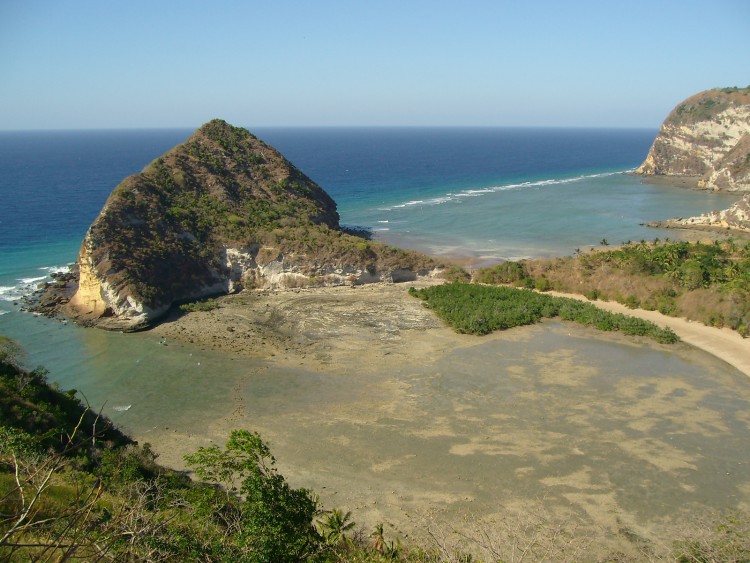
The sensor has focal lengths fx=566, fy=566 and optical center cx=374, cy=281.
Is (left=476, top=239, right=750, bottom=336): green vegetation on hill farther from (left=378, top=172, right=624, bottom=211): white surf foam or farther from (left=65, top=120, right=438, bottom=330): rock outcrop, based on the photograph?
(left=378, top=172, right=624, bottom=211): white surf foam

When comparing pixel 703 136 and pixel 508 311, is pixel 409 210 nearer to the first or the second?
pixel 508 311

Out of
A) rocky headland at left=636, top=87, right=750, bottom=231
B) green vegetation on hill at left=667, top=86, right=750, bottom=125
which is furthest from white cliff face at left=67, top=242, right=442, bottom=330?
green vegetation on hill at left=667, top=86, right=750, bottom=125

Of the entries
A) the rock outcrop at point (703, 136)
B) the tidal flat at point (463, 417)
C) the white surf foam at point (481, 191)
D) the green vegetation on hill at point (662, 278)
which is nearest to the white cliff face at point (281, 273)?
the tidal flat at point (463, 417)

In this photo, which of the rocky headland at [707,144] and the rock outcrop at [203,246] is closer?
the rock outcrop at [203,246]

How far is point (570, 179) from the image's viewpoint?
4515 inches

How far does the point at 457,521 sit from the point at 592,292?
96.1ft

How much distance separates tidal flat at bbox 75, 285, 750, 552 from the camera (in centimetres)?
2038

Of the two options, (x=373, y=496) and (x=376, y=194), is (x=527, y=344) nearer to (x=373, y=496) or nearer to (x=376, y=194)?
(x=373, y=496)

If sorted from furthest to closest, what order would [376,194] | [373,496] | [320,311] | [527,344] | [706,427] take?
1. [376,194]
2. [320,311]
3. [527,344]
4. [706,427]
5. [373,496]

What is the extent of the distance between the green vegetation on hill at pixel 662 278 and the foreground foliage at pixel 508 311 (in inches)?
145

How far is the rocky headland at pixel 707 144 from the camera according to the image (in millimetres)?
92375

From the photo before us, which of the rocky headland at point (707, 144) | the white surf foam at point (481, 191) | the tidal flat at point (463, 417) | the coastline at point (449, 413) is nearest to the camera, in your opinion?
the tidal flat at point (463, 417)

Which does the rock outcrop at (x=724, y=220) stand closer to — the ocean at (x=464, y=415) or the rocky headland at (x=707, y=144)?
the rocky headland at (x=707, y=144)

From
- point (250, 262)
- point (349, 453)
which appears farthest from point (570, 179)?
point (349, 453)
